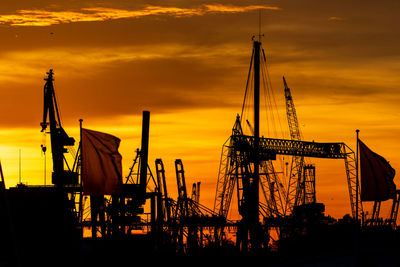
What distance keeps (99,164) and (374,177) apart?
85.7 ft

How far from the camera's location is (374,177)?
→ 232 feet

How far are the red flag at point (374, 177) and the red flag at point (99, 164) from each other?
21996 millimetres

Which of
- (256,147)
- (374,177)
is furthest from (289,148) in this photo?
(374,177)

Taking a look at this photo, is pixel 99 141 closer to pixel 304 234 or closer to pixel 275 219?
pixel 304 234

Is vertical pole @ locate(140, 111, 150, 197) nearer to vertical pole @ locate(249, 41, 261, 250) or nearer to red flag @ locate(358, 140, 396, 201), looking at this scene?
vertical pole @ locate(249, 41, 261, 250)

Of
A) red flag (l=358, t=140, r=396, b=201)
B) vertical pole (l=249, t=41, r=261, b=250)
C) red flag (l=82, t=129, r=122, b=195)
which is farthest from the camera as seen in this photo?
vertical pole (l=249, t=41, r=261, b=250)

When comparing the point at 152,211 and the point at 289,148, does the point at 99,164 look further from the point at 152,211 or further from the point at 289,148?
the point at 289,148

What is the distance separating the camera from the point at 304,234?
153125mm

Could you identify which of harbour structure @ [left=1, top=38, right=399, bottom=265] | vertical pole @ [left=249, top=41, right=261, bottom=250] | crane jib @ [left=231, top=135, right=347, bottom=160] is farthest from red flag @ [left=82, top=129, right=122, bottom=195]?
crane jib @ [left=231, top=135, right=347, bottom=160]

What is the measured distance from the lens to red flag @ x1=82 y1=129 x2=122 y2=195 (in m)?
51.8

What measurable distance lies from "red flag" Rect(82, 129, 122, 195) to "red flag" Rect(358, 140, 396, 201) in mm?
21996

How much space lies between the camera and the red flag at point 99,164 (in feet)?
170

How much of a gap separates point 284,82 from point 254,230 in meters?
78.4

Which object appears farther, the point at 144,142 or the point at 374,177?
the point at 144,142
